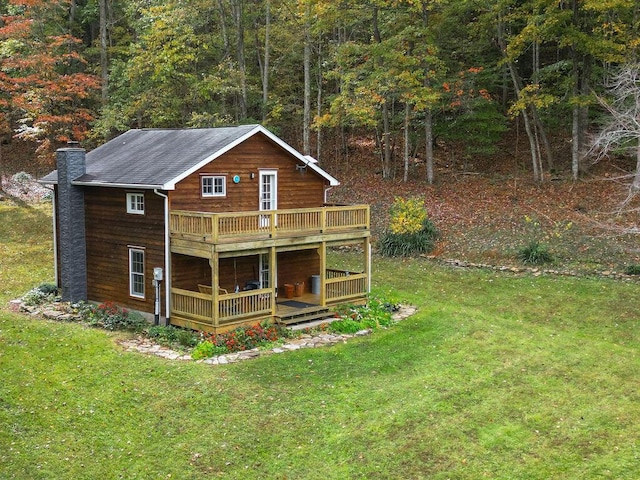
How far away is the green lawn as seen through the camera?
12008 mm

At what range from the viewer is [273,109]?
36.1 meters

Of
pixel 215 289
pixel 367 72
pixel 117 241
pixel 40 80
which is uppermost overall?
pixel 367 72

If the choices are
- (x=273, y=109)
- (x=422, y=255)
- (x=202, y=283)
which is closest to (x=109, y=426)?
(x=202, y=283)

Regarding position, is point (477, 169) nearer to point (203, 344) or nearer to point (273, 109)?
point (273, 109)

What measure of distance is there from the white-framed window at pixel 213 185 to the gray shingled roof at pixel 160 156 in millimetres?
771

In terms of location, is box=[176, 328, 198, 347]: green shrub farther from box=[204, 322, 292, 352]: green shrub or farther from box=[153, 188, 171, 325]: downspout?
box=[153, 188, 171, 325]: downspout

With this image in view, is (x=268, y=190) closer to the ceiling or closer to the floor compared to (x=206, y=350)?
closer to the ceiling

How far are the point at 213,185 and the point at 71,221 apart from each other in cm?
477

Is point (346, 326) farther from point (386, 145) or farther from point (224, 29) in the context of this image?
point (224, 29)

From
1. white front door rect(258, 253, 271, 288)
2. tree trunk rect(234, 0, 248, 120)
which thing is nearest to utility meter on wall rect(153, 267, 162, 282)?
white front door rect(258, 253, 271, 288)

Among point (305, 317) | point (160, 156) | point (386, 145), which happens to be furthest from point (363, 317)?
point (386, 145)

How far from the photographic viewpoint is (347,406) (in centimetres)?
1405

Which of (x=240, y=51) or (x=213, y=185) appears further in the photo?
(x=240, y=51)

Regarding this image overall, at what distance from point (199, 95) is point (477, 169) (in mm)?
15429
